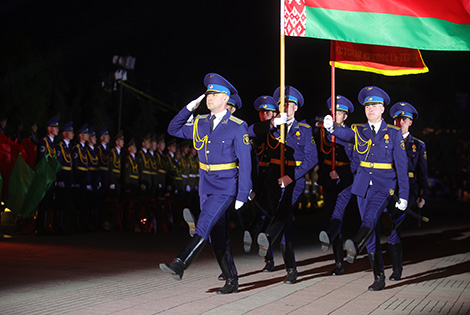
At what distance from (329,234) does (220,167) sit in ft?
6.55

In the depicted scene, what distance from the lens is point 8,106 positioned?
3666 cm

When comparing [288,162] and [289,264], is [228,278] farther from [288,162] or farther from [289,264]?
[288,162]

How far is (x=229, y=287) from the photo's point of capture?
790cm

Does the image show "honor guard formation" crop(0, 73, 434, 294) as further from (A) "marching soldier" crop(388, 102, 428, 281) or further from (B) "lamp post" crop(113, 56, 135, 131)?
(B) "lamp post" crop(113, 56, 135, 131)

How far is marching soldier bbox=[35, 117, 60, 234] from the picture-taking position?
50.4ft

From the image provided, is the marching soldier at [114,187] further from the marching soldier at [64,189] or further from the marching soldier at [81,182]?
the marching soldier at [64,189]

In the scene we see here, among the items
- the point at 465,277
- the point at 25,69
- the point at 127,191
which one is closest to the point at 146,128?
the point at 25,69

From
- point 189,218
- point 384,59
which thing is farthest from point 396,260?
point 384,59

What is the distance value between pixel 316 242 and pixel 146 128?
37522 millimetres

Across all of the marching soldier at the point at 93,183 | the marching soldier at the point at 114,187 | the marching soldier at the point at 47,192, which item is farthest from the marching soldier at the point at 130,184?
the marching soldier at the point at 47,192

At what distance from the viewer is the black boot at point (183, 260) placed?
284 inches

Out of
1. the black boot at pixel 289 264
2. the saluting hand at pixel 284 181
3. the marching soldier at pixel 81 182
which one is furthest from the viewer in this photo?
the marching soldier at pixel 81 182

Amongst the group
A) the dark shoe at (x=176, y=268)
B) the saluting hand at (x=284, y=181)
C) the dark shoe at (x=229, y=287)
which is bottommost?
the dark shoe at (x=229, y=287)

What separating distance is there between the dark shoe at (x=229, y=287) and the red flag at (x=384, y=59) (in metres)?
4.80
